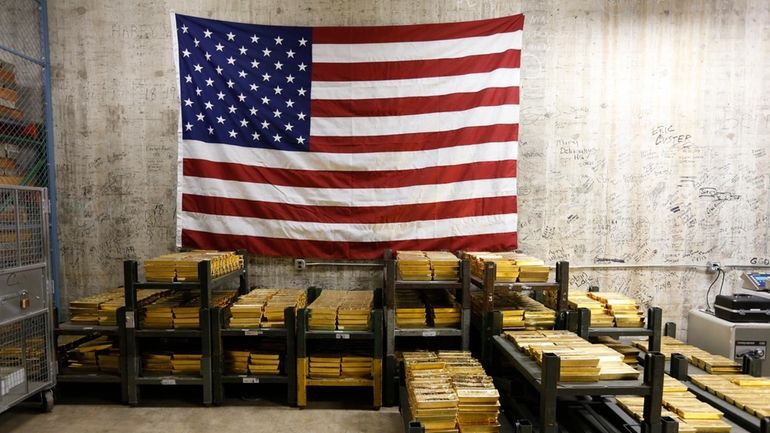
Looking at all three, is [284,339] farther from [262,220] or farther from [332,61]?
[332,61]

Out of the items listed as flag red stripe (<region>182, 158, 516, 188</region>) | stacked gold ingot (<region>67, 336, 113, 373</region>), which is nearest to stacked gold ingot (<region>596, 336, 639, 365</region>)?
flag red stripe (<region>182, 158, 516, 188</region>)

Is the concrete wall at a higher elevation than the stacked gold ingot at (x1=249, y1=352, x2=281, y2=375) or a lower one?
higher

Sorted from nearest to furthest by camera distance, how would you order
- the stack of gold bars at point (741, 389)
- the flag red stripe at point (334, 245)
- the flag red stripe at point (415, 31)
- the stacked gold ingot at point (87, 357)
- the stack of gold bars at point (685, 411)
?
the stack of gold bars at point (685, 411)
the stack of gold bars at point (741, 389)
the stacked gold ingot at point (87, 357)
the flag red stripe at point (415, 31)
the flag red stripe at point (334, 245)

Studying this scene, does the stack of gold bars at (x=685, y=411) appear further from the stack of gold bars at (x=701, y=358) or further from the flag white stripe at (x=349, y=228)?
the flag white stripe at (x=349, y=228)

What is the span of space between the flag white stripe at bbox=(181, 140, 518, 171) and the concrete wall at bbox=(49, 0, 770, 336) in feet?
1.54

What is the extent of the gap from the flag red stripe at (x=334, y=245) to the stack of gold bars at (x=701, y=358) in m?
1.90

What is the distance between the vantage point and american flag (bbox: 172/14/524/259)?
492 cm

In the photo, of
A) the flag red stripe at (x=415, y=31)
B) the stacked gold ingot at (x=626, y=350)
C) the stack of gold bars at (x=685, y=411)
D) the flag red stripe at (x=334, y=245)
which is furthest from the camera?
the flag red stripe at (x=334, y=245)

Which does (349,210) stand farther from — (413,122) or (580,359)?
(580,359)

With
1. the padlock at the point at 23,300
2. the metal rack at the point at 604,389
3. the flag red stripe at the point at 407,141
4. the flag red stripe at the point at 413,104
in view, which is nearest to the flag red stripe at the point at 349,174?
the flag red stripe at the point at 407,141

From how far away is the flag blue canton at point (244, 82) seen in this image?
4918 mm

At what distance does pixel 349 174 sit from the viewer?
5.03m

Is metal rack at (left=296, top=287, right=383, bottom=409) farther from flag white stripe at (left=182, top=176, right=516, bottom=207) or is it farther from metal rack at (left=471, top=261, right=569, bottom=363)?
flag white stripe at (left=182, top=176, right=516, bottom=207)

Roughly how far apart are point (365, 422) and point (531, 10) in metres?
5.15
